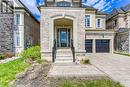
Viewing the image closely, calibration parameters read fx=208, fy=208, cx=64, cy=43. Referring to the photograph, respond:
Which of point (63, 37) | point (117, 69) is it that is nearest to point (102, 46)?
point (63, 37)

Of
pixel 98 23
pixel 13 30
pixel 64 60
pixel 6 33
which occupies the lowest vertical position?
pixel 64 60

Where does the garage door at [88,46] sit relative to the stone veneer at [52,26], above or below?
below

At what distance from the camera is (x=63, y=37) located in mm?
24906

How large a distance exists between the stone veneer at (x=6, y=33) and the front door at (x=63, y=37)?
6.90 m

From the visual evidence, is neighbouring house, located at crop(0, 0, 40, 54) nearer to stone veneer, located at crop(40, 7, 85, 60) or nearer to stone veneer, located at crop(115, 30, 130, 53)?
stone veneer, located at crop(40, 7, 85, 60)

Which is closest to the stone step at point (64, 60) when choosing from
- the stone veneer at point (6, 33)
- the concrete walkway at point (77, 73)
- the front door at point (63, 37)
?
the concrete walkway at point (77, 73)

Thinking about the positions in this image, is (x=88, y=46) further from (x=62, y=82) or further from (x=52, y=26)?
(x=62, y=82)

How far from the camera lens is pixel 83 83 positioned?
31.1 feet

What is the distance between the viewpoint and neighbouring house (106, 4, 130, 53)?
32094 millimetres

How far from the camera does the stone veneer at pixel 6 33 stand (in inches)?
1079

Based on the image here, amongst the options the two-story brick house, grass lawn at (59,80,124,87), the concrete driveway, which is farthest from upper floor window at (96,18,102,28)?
grass lawn at (59,80,124,87)

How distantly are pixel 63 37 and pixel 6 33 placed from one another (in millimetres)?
7980

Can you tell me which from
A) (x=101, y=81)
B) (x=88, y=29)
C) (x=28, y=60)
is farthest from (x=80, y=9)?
(x=88, y=29)

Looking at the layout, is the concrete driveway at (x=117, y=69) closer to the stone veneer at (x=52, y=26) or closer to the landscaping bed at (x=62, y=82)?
the landscaping bed at (x=62, y=82)
